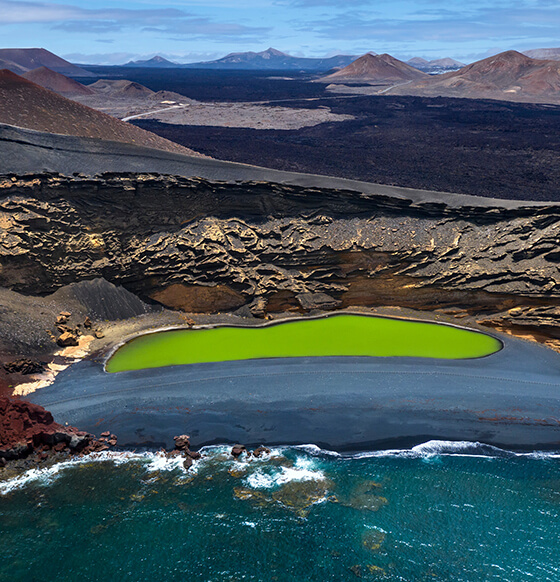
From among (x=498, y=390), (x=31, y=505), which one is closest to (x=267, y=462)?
(x=31, y=505)

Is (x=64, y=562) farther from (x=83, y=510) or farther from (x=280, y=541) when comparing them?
(x=280, y=541)

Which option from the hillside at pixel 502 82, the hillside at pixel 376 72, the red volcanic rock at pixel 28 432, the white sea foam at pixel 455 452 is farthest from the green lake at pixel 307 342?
the hillside at pixel 376 72

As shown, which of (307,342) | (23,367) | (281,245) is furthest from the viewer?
(281,245)

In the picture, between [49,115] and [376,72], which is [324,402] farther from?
[376,72]

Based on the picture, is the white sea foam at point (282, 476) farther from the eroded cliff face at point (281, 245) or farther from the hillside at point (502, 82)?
the hillside at point (502, 82)

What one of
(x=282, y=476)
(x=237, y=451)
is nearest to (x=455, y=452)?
(x=282, y=476)
